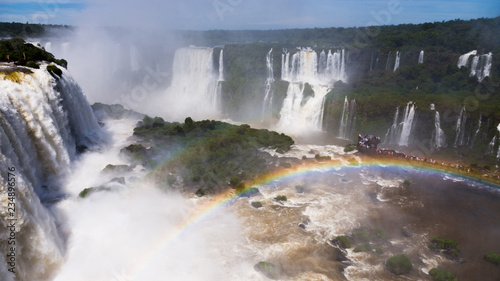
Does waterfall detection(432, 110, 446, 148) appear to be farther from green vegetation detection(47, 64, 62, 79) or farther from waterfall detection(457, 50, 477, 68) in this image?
green vegetation detection(47, 64, 62, 79)

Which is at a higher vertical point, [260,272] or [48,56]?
[48,56]

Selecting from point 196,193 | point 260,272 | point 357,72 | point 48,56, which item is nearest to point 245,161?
point 196,193

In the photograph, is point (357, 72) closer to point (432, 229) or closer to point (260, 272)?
point (432, 229)

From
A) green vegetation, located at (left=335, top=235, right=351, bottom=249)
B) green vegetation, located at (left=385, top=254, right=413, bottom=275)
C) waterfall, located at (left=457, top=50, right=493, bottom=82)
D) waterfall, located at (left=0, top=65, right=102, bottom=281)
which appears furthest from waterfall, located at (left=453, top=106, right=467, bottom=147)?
waterfall, located at (left=0, top=65, right=102, bottom=281)

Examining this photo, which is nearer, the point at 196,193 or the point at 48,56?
the point at 196,193

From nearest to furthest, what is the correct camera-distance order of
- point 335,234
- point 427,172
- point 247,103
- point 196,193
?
point 335,234
point 196,193
point 427,172
point 247,103

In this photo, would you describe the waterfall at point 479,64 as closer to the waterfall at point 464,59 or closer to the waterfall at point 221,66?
the waterfall at point 464,59

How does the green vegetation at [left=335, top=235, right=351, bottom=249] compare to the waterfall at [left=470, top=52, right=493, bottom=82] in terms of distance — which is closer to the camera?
Result: the green vegetation at [left=335, top=235, right=351, bottom=249]
